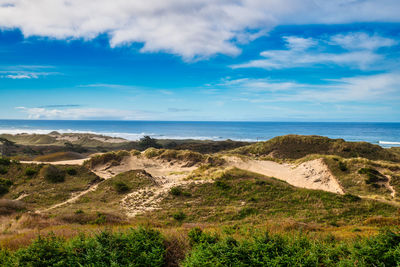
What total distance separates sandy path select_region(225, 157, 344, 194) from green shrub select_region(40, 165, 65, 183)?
1977 centimetres

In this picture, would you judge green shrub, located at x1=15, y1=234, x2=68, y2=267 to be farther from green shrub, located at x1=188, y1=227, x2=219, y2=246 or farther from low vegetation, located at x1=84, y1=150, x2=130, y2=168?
low vegetation, located at x1=84, y1=150, x2=130, y2=168

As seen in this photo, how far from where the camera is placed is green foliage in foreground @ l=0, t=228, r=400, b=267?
5.46m

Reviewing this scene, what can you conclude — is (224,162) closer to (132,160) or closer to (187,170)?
(187,170)

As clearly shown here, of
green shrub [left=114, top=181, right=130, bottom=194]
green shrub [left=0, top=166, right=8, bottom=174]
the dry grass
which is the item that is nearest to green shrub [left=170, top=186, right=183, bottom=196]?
green shrub [left=114, top=181, right=130, bottom=194]

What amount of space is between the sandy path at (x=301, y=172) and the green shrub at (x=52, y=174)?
64.9ft

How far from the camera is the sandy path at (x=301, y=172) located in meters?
24.3

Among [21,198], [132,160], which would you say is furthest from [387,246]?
[132,160]

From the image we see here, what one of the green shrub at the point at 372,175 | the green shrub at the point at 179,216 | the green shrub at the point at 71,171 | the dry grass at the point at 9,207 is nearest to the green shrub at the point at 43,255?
the green shrub at the point at 179,216

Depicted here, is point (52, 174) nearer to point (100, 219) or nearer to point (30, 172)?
point (30, 172)

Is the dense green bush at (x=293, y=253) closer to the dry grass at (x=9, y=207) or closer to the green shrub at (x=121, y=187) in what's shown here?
the dry grass at (x=9, y=207)

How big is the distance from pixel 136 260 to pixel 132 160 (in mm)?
26708

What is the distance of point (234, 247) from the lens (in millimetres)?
5883

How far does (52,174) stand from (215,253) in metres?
21.2

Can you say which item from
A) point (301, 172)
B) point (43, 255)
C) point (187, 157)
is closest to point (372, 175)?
point (301, 172)
